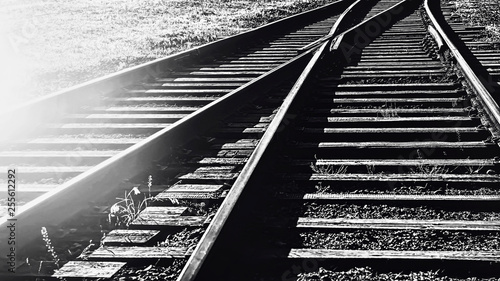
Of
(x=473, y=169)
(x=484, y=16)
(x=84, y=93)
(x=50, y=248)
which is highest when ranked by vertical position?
(x=484, y=16)

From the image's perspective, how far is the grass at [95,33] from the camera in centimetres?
948

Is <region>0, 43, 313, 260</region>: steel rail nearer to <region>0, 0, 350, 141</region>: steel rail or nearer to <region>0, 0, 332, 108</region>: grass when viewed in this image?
<region>0, 0, 350, 141</region>: steel rail

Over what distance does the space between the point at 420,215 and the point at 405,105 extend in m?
2.66

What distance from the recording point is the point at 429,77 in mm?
6867

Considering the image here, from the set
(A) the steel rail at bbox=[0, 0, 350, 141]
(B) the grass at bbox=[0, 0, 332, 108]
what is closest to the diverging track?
(A) the steel rail at bbox=[0, 0, 350, 141]

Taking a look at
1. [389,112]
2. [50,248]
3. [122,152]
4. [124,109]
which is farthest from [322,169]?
[124,109]

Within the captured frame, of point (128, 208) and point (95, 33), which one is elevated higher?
point (95, 33)

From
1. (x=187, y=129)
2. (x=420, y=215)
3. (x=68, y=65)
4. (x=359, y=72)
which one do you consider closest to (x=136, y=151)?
(x=187, y=129)

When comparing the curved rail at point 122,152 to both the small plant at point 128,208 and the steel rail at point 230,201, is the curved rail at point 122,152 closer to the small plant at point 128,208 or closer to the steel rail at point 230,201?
the small plant at point 128,208

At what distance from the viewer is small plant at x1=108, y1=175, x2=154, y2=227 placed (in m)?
3.22

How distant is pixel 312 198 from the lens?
347cm

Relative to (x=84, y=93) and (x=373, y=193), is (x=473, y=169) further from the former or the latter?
(x=84, y=93)

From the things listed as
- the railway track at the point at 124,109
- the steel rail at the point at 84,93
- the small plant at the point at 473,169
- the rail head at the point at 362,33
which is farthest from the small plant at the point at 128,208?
the rail head at the point at 362,33

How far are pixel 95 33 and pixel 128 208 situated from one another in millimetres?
13141
